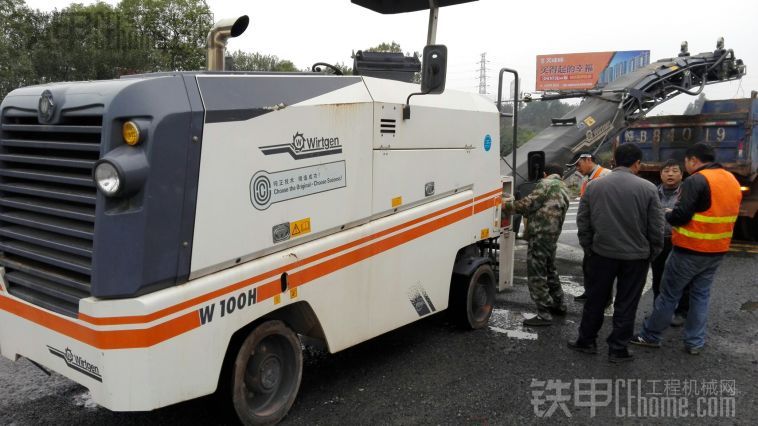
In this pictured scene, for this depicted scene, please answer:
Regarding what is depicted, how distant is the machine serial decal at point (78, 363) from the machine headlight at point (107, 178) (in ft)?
2.81

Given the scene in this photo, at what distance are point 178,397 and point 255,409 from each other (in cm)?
67

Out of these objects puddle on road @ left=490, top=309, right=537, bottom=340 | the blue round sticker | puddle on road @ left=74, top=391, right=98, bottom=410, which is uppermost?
the blue round sticker

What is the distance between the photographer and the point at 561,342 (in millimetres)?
4836

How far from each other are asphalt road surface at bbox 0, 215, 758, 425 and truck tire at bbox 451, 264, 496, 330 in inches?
5.3

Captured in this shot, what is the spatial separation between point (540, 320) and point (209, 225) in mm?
3520

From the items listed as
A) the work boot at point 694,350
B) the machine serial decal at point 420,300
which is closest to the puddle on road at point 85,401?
the machine serial decal at point 420,300

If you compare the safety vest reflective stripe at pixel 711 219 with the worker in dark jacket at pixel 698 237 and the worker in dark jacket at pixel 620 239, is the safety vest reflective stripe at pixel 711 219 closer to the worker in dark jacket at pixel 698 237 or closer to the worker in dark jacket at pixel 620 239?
the worker in dark jacket at pixel 698 237

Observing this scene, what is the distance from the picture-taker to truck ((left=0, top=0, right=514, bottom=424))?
254 centimetres

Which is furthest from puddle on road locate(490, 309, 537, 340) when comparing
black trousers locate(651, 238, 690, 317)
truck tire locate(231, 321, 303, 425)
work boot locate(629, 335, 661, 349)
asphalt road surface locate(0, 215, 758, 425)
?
truck tire locate(231, 321, 303, 425)

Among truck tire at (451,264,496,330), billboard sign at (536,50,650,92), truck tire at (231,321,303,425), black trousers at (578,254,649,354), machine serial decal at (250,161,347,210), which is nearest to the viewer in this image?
machine serial decal at (250,161,347,210)

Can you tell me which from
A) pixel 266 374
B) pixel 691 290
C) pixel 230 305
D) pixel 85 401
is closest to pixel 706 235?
pixel 691 290

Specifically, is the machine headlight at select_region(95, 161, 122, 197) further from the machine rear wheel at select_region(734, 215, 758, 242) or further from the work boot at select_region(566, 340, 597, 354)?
the machine rear wheel at select_region(734, 215, 758, 242)

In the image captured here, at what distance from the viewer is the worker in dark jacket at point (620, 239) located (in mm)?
4227

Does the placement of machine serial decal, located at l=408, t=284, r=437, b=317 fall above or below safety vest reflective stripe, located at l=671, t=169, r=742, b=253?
below
